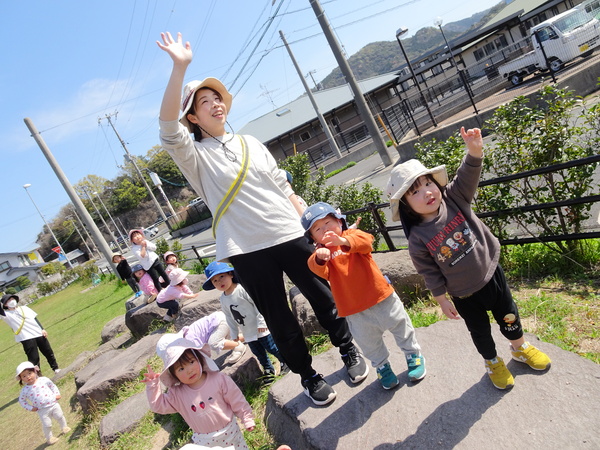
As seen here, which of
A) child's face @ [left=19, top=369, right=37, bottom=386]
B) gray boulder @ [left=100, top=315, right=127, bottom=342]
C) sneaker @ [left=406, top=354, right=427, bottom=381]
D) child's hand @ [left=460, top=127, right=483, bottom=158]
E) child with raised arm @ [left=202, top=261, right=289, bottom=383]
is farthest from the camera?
gray boulder @ [left=100, top=315, right=127, bottom=342]

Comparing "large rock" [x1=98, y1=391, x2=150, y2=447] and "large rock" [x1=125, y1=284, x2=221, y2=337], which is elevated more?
"large rock" [x1=125, y1=284, x2=221, y2=337]

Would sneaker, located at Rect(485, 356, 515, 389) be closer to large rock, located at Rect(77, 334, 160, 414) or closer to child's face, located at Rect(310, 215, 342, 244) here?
child's face, located at Rect(310, 215, 342, 244)

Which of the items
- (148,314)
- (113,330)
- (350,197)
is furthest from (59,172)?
(350,197)

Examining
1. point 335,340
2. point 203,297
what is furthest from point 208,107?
point 203,297

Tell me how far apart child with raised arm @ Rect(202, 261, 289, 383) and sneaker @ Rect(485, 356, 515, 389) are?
1.99m

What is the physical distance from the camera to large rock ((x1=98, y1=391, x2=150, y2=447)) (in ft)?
14.2

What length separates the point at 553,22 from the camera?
652 inches

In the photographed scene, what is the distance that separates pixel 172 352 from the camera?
2.62 m

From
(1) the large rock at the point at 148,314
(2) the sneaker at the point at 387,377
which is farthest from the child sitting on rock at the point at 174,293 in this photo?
(2) the sneaker at the point at 387,377

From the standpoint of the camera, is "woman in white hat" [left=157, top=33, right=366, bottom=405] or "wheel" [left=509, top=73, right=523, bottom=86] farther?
"wheel" [left=509, top=73, right=523, bottom=86]

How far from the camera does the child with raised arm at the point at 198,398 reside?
2.65 metres

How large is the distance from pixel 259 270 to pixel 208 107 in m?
0.99

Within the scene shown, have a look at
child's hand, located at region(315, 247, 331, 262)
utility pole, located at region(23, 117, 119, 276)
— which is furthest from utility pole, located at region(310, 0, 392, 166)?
child's hand, located at region(315, 247, 331, 262)

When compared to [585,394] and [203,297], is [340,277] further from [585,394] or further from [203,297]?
[203,297]
